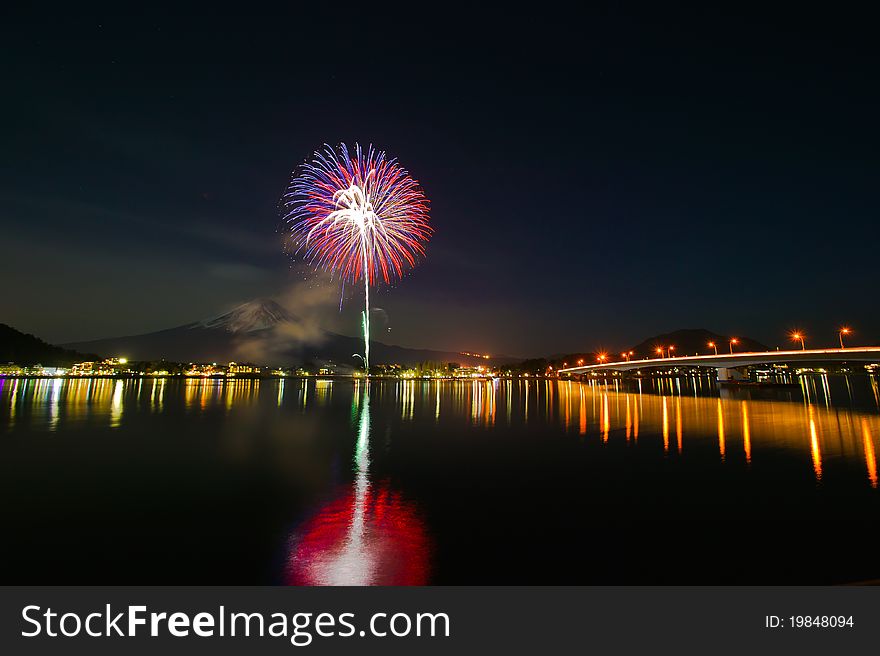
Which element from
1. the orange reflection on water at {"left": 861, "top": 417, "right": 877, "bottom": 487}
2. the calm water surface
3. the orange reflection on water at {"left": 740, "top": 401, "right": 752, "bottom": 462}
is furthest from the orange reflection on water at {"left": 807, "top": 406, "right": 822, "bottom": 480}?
the orange reflection on water at {"left": 740, "top": 401, "right": 752, "bottom": 462}

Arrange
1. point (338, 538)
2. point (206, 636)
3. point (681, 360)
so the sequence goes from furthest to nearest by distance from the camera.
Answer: point (681, 360)
point (338, 538)
point (206, 636)

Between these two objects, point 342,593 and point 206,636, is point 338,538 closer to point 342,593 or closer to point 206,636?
point 342,593

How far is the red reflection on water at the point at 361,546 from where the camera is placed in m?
7.57

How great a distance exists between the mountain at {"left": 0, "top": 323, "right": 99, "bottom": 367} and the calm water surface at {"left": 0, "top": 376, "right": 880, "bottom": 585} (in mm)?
196528

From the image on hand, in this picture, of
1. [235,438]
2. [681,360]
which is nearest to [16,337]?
[235,438]

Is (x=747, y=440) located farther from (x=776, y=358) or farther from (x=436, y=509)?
(x=776, y=358)

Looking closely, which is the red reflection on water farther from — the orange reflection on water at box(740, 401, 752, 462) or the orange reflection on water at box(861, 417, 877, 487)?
the orange reflection on water at box(740, 401, 752, 462)

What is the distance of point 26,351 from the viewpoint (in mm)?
176375

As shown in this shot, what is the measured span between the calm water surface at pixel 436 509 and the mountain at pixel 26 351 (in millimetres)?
196528

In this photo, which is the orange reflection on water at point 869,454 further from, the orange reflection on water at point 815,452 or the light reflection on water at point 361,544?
the light reflection on water at point 361,544

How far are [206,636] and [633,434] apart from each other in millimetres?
25129

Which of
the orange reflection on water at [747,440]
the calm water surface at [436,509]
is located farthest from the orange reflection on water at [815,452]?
the orange reflection on water at [747,440]

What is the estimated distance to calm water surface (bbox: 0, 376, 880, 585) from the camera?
8.00m

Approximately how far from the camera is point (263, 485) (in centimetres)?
1413
